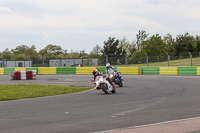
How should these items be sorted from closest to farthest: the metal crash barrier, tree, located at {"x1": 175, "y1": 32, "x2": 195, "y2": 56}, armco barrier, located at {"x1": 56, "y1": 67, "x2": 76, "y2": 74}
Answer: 1. the metal crash barrier
2. armco barrier, located at {"x1": 56, "y1": 67, "x2": 76, "y2": 74}
3. tree, located at {"x1": 175, "y1": 32, "x2": 195, "y2": 56}

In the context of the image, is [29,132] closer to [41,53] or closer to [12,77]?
[12,77]

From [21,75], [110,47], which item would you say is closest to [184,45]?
[110,47]

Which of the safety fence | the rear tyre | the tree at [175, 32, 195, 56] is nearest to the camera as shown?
the rear tyre

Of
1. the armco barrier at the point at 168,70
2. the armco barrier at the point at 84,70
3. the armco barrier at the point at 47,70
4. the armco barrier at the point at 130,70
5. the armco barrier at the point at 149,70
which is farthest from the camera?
the armco barrier at the point at 47,70

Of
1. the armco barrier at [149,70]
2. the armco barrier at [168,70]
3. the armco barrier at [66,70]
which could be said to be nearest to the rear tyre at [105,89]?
the armco barrier at [168,70]

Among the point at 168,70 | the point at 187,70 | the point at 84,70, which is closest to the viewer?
the point at 187,70

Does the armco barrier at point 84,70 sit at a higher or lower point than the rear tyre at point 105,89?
higher

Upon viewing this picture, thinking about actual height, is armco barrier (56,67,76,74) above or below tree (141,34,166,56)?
below

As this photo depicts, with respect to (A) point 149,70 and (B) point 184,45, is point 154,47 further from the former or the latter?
(A) point 149,70

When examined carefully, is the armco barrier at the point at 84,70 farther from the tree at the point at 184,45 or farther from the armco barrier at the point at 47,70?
the tree at the point at 184,45

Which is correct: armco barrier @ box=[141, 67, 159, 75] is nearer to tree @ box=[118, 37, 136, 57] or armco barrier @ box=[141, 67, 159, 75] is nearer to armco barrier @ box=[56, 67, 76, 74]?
armco barrier @ box=[56, 67, 76, 74]

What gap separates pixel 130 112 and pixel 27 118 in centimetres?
275

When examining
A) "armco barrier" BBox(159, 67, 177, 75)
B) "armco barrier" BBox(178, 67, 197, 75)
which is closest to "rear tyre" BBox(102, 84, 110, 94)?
"armco barrier" BBox(178, 67, 197, 75)

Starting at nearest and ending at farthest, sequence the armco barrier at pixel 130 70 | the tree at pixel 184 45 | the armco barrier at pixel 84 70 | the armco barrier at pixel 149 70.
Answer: the armco barrier at pixel 149 70, the armco barrier at pixel 130 70, the armco barrier at pixel 84 70, the tree at pixel 184 45
